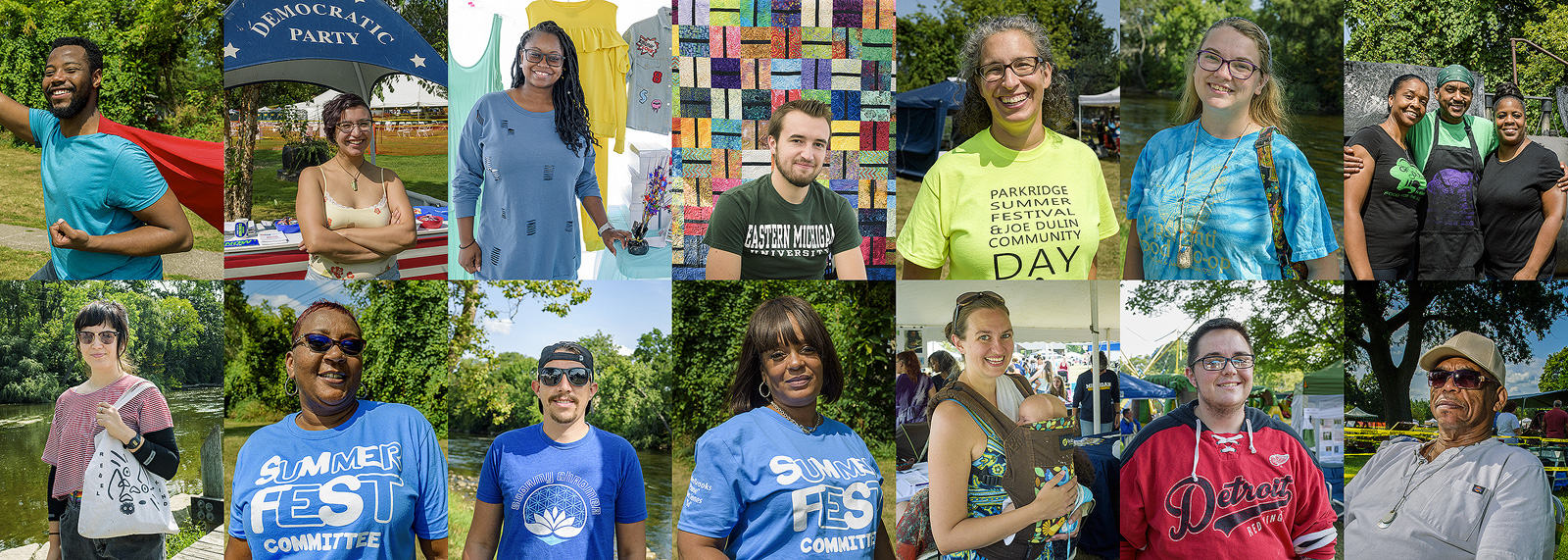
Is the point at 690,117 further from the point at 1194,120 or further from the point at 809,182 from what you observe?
the point at 1194,120

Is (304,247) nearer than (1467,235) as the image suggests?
Yes

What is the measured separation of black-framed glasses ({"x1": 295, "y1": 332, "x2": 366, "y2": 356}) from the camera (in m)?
6.27

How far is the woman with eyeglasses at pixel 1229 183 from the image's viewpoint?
6.89 meters

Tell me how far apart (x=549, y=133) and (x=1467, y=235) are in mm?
6167

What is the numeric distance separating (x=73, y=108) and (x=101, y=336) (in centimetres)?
146

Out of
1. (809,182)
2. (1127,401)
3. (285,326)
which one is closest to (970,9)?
(809,182)

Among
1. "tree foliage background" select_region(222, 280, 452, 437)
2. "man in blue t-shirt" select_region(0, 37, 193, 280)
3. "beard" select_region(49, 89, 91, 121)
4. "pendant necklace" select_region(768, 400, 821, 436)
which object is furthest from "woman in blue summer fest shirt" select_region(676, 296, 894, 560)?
"beard" select_region(49, 89, 91, 121)

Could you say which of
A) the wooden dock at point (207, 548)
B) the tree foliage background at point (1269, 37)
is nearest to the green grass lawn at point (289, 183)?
the wooden dock at point (207, 548)

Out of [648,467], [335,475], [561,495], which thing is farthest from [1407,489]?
[335,475]

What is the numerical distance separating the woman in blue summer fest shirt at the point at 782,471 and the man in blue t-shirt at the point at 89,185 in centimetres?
384

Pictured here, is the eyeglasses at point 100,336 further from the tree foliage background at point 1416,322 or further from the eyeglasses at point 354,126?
the tree foliage background at point 1416,322

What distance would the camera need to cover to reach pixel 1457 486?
23.0ft

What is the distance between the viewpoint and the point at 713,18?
23.3ft

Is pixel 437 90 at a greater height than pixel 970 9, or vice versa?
pixel 970 9
